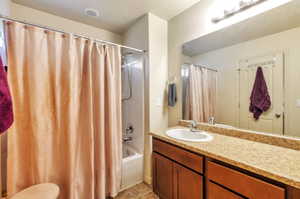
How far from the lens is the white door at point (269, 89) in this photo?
118 centimetres

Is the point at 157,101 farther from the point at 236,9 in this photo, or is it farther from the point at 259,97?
Answer: the point at 236,9

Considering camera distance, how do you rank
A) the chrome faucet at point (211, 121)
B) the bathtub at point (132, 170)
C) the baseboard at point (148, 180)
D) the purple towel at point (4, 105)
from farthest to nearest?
the baseboard at point (148, 180) < the bathtub at point (132, 170) < the chrome faucet at point (211, 121) < the purple towel at point (4, 105)

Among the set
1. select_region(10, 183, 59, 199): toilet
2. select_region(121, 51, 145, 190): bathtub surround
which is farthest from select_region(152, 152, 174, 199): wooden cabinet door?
select_region(10, 183, 59, 199): toilet

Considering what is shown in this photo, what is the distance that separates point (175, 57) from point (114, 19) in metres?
1.13

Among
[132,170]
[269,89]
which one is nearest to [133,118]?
[132,170]

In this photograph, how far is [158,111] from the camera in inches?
81.4

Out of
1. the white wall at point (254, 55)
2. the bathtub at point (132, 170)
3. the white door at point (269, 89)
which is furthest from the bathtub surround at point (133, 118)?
the white door at point (269, 89)

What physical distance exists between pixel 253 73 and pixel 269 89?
0.21m

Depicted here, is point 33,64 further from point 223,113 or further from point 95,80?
point 223,113

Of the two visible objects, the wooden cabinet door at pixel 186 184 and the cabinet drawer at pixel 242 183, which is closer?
the cabinet drawer at pixel 242 183

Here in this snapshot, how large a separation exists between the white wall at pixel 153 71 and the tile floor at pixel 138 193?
0.13 m

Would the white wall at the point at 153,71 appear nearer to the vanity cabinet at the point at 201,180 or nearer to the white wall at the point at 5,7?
the vanity cabinet at the point at 201,180

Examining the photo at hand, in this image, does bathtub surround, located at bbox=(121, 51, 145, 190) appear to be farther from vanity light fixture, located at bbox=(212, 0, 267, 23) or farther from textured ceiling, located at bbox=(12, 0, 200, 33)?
vanity light fixture, located at bbox=(212, 0, 267, 23)

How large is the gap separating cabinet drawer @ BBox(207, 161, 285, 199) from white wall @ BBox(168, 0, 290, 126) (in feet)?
3.48
